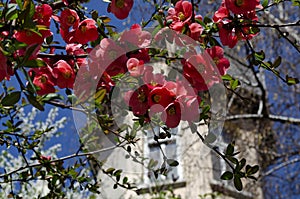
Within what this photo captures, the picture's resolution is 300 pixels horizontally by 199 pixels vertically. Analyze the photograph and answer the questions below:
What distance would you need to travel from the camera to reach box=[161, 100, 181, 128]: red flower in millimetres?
890

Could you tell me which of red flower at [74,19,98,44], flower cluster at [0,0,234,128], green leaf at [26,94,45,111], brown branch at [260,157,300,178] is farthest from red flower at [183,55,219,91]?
brown branch at [260,157,300,178]

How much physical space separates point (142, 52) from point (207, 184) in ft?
19.8

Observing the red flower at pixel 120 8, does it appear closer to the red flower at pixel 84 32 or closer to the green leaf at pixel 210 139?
the red flower at pixel 84 32

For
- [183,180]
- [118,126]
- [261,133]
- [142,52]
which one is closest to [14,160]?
[183,180]

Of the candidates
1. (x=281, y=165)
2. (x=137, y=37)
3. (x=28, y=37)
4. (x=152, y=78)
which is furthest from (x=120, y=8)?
(x=281, y=165)

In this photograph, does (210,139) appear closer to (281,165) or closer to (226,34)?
(226,34)

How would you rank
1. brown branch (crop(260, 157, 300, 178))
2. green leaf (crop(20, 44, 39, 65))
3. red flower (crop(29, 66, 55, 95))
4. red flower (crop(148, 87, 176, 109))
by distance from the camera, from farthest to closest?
brown branch (crop(260, 157, 300, 178)), red flower (crop(29, 66, 55, 95)), red flower (crop(148, 87, 176, 109)), green leaf (crop(20, 44, 39, 65))

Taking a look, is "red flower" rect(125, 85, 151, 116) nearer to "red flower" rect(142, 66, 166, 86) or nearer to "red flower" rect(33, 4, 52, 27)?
"red flower" rect(142, 66, 166, 86)

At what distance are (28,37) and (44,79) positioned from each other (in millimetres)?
239

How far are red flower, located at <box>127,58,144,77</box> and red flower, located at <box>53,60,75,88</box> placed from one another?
0.48 feet

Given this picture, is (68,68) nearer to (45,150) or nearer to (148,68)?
(148,68)

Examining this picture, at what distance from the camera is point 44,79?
988mm

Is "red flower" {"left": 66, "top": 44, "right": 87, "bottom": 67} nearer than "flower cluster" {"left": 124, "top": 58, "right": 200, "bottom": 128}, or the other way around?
"flower cluster" {"left": 124, "top": 58, "right": 200, "bottom": 128}

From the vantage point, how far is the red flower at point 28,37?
0.75m
